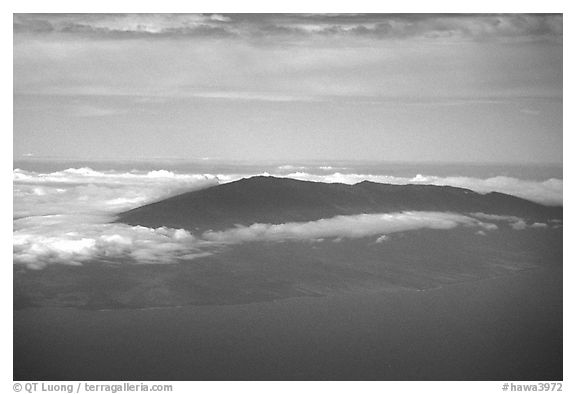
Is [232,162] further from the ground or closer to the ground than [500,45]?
closer to the ground

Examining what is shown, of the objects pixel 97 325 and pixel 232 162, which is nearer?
pixel 97 325

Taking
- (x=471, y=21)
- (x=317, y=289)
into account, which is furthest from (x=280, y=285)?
(x=471, y=21)

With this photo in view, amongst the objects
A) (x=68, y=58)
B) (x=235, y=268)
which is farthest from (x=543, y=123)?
(x=68, y=58)

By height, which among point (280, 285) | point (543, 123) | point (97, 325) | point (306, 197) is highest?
point (543, 123)

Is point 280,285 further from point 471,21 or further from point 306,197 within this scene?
point 471,21

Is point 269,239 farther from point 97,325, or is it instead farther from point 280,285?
point 97,325

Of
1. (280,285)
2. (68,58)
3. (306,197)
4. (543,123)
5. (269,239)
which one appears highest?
(68,58)
